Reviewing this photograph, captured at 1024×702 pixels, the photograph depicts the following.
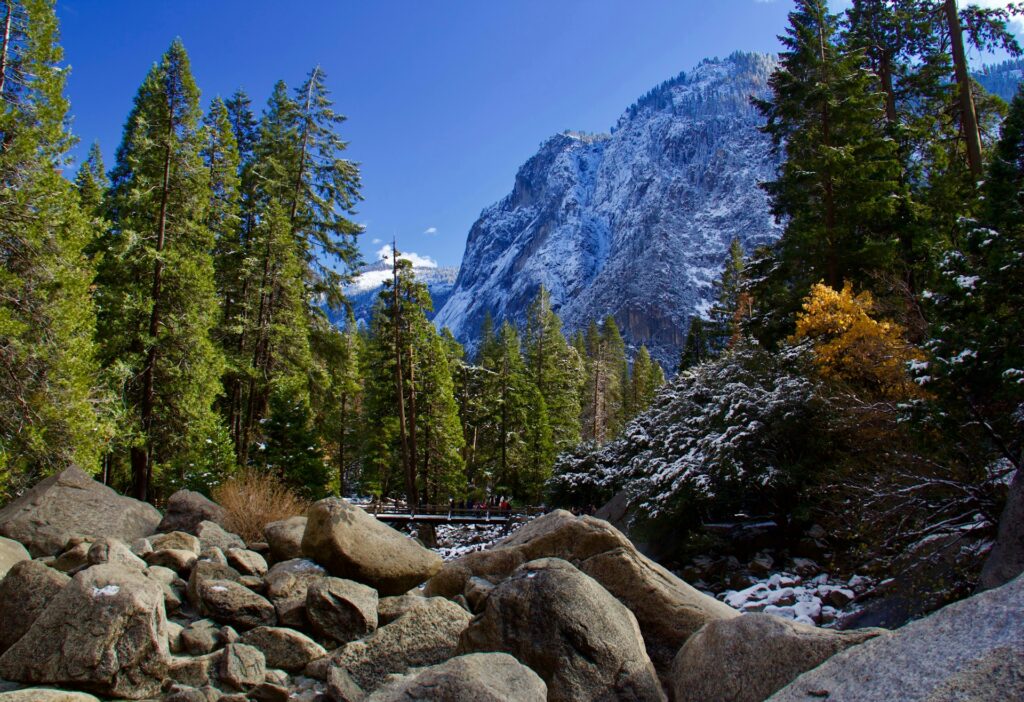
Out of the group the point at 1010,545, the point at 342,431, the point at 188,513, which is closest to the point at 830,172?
the point at 1010,545

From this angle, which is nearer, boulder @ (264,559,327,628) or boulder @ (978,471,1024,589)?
boulder @ (978,471,1024,589)

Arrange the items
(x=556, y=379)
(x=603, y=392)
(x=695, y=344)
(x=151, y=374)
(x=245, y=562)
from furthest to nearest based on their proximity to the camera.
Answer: (x=695, y=344)
(x=603, y=392)
(x=556, y=379)
(x=151, y=374)
(x=245, y=562)

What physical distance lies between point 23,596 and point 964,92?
Answer: 1915 centimetres

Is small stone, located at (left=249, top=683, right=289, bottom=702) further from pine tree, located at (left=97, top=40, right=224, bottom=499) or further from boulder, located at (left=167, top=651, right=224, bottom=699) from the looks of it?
pine tree, located at (left=97, top=40, right=224, bottom=499)

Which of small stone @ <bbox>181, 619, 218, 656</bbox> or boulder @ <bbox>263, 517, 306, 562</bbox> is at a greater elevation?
boulder @ <bbox>263, 517, 306, 562</bbox>

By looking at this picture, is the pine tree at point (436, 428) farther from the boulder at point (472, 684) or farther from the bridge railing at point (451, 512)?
the boulder at point (472, 684)

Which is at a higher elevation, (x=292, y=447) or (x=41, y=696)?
(x=292, y=447)

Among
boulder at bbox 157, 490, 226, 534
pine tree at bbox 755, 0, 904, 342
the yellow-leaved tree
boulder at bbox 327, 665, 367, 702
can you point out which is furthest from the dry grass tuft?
pine tree at bbox 755, 0, 904, 342

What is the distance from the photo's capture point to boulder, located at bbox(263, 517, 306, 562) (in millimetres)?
10102

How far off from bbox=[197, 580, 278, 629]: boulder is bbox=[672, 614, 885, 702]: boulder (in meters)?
5.24

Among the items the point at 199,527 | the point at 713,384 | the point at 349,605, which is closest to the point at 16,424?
the point at 199,527

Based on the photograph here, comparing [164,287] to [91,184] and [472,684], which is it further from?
[472,684]

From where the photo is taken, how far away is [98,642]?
6.00 meters

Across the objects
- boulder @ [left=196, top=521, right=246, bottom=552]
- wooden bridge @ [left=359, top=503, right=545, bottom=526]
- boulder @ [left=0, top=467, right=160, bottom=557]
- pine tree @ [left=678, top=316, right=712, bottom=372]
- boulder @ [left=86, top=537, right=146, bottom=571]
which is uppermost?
pine tree @ [left=678, top=316, right=712, bottom=372]
